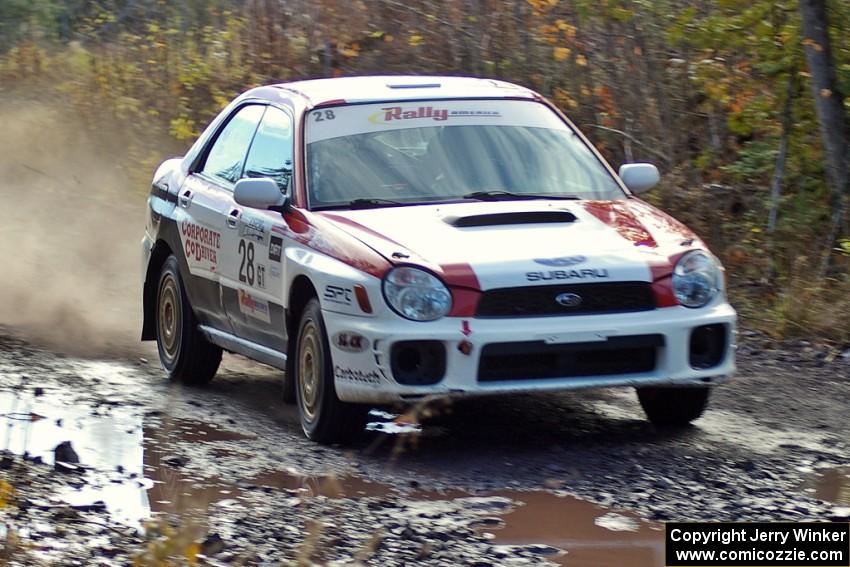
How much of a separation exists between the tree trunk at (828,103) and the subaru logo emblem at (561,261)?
479 cm

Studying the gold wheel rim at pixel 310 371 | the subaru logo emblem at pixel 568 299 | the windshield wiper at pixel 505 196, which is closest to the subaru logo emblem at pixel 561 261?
the subaru logo emblem at pixel 568 299

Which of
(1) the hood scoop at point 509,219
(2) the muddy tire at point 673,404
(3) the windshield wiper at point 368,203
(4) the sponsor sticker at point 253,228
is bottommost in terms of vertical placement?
(2) the muddy tire at point 673,404

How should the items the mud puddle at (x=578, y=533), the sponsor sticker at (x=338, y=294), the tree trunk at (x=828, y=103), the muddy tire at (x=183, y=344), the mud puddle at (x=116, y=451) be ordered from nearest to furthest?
the mud puddle at (x=578, y=533), the mud puddle at (x=116, y=451), the sponsor sticker at (x=338, y=294), the muddy tire at (x=183, y=344), the tree trunk at (x=828, y=103)

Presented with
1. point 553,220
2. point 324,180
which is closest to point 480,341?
point 553,220

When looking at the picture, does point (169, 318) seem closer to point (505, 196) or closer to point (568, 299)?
point (505, 196)

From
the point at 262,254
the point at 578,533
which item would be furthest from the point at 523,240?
the point at 578,533

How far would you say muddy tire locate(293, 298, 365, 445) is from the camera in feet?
23.3

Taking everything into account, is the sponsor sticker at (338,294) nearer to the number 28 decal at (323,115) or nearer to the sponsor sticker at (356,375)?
the sponsor sticker at (356,375)

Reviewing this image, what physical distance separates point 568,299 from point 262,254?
1.76 m

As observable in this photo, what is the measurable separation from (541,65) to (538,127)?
6.22 metres

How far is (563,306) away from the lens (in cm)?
685

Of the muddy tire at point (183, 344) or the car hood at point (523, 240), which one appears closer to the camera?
the car hood at point (523, 240)

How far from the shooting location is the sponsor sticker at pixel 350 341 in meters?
6.84

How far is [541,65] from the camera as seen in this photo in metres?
14.4
